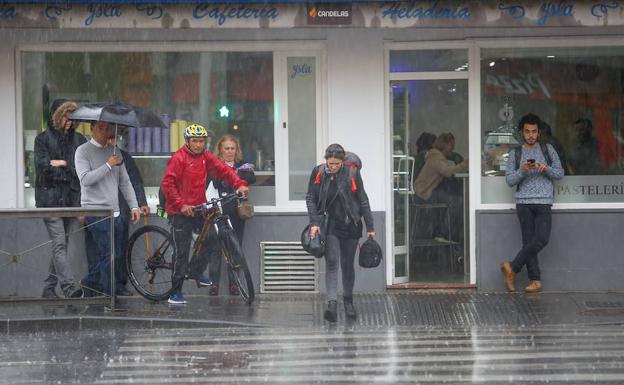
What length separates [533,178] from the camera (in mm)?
12625

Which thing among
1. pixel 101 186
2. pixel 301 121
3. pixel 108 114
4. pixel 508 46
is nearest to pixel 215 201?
pixel 101 186

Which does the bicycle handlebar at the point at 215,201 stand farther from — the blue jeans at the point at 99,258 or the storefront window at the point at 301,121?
the storefront window at the point at 301,121

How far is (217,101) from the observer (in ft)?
43.4

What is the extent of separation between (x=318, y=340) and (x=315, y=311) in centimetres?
153

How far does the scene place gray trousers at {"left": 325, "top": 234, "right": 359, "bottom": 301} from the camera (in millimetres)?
11445

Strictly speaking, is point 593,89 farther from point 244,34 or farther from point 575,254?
point 244,34

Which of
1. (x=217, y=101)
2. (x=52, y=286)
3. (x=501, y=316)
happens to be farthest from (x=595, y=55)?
(x=52, y=286)

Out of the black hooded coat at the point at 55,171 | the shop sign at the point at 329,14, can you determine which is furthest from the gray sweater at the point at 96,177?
the shop sign at the point at 329,14

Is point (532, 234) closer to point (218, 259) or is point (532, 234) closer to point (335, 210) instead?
point (335, 210)

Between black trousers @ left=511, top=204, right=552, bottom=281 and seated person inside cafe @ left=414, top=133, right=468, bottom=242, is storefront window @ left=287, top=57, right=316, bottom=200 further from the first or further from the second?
black trousers @ left=511, top=204, right=552, bottom=281

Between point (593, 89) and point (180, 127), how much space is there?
480 centimetres

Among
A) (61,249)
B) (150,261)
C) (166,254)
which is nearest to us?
(61,249)

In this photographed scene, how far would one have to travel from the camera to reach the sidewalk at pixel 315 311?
1119 centimetres

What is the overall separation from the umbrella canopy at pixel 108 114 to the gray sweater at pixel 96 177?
37 cm
